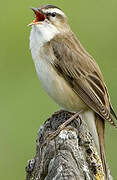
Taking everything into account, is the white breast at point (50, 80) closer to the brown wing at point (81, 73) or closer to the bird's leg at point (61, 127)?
the brown wing at point (81, 73)

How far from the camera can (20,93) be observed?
45.0 ft

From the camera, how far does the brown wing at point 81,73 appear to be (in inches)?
367

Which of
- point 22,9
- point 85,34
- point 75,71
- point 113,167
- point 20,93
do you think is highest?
point 22,9

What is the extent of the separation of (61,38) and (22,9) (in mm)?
7496

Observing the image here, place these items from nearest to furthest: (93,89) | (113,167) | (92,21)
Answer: (93,89), (113,167), (92,21)

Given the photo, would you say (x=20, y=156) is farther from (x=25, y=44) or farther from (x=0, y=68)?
(x=25, y=44)

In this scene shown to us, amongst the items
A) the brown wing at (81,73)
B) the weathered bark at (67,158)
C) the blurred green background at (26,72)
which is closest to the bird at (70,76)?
the brown wing at (81,73)

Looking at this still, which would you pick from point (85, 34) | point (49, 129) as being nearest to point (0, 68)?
point (85, 34)

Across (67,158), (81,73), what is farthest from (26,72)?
(67,158)

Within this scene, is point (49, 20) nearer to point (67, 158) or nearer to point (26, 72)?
point (67, 158)

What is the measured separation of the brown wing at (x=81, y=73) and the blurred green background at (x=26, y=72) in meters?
2.35

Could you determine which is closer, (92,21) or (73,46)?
(73,46)

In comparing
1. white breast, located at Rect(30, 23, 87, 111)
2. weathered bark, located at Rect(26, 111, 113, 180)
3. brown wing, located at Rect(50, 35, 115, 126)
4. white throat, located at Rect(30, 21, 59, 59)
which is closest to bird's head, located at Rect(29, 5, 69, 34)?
white throat, located at Rect(30, 21, 59, 59)

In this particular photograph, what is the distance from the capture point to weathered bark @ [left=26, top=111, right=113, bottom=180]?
6660 mm
